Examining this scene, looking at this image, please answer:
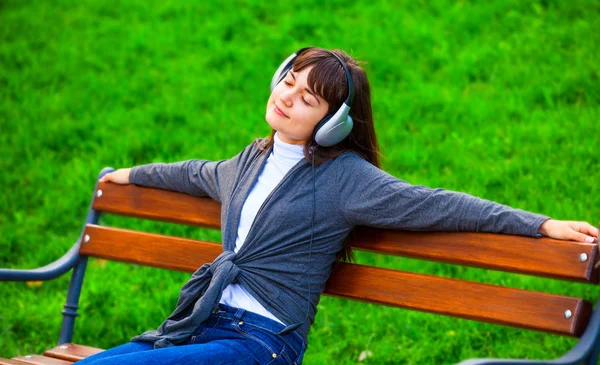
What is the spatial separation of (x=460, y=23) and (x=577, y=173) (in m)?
1.95

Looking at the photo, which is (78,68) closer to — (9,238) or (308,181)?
(9,238)

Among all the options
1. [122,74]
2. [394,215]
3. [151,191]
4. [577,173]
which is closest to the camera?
[394,215]

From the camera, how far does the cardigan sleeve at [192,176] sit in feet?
11.6

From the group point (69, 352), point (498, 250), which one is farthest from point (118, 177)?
point (498, 250)

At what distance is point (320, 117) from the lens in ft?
10.6

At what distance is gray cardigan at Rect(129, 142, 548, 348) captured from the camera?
307 centimetres

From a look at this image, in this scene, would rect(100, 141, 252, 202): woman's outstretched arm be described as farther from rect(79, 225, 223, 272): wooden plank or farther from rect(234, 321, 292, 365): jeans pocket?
rect(234, 321, 292, 365): jeans pocket

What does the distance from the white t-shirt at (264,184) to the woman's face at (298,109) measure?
87 mm

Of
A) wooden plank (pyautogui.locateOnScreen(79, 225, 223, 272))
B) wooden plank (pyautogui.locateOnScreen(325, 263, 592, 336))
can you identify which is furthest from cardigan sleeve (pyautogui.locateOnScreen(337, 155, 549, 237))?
wooden plank (pyautogui.locateOnScreen(79, 225, 223, 272))

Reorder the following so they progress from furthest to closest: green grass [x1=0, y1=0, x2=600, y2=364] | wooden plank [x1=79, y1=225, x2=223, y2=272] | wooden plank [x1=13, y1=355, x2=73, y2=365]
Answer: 1. green grass [x1=0, y1=0, x2=600, y2=364]
2. wooden plank [x1=79, y1=225, x2=223, y2=272]
3. wooden plank [x1=13, y1=355, x2=73, y2=365]

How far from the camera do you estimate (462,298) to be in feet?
10.5

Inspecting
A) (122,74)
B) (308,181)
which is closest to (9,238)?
(122,74)

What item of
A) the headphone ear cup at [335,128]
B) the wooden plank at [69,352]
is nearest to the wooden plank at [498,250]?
the headphone ear cup at [335,128]

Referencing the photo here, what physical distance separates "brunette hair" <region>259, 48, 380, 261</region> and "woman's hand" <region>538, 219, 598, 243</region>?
715 millimetres
